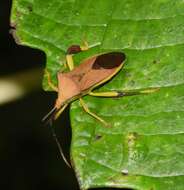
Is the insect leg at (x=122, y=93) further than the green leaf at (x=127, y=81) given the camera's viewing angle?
Yes

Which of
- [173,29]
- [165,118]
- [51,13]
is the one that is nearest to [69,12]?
[51,13]

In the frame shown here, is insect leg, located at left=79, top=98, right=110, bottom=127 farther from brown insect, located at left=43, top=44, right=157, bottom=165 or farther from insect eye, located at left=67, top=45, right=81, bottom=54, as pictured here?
insect eye, located at left=67, top=45, right=81, bottom=54

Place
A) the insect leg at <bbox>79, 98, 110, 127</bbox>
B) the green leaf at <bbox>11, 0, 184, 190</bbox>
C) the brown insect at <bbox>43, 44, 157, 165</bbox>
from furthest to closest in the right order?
the brown insect at <bbox>43, 44, 157, 165</bbox> < the insect leg at <bbox>79, 98, 110, 127</bbox> < the green leaf at <bbox>11, 0, 184, 190</bbox>

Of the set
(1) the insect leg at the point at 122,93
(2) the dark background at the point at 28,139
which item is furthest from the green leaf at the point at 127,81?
(2) the dark background at the point at 28,139

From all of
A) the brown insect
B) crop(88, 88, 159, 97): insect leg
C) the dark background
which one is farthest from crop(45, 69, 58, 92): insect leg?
the dark background

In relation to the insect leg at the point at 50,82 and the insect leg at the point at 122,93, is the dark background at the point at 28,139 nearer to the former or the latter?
the insect leg at the point at 50,82

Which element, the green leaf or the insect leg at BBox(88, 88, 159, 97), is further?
the insect leg at BBox(88, 88, 159, 97)

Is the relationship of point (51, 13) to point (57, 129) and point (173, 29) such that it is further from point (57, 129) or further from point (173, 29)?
point (57, 129)
